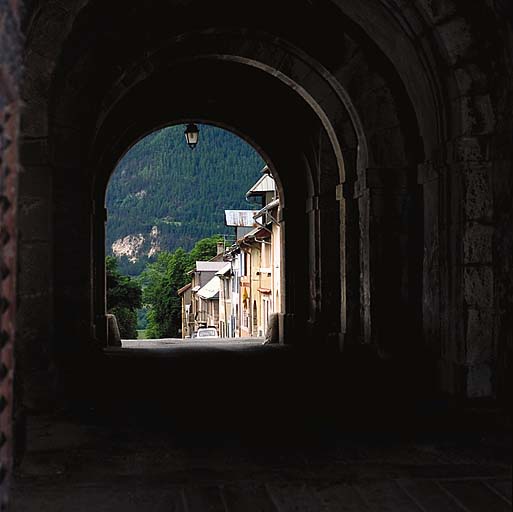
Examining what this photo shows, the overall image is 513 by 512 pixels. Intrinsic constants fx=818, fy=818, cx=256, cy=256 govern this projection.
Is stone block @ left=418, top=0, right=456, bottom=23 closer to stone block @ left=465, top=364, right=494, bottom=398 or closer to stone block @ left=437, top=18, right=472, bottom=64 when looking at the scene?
stone block @ left=437, top=18, right=472, bottom=64

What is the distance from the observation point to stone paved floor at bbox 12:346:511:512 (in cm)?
396

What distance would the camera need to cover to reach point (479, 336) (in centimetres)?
655

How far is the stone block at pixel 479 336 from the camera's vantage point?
654 centimetres

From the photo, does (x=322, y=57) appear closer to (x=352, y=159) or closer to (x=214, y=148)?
(x=352, y=159)

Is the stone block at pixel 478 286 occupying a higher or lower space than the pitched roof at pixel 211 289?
lower

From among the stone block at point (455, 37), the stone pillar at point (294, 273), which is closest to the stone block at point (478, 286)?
the stone block at point (455, 37)

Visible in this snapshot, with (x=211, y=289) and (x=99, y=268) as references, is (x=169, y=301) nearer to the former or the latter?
(x=211, y=289)

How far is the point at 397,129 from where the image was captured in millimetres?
8602

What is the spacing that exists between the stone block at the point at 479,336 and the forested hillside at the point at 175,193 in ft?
376

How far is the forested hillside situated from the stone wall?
119 metres

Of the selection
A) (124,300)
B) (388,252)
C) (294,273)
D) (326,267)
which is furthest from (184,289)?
(388,252)

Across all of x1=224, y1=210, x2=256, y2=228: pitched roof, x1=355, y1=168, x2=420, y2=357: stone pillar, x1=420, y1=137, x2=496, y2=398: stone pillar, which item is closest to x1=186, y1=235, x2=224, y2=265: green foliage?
x1=224, y1=210, x2=256, y2=228: pitched roof

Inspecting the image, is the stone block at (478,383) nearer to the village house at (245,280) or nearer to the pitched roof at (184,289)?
the village house at (245,280)

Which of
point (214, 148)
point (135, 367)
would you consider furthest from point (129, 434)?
point (214, 148)
